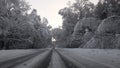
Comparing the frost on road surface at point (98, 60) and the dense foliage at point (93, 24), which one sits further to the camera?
the dense foliage at point (93, 24)

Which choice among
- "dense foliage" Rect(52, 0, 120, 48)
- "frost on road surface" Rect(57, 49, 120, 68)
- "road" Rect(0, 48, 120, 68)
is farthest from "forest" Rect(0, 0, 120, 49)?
"road" Rect(0, 48, 120, 68)

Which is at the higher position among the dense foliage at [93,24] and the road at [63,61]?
the dense foliage at [93,24]

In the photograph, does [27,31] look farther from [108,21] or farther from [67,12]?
[67,12]

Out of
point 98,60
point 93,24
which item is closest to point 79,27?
point 93,24

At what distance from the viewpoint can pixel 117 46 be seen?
643 inches

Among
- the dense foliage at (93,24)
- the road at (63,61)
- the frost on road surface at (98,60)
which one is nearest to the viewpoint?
the road at (63,61)

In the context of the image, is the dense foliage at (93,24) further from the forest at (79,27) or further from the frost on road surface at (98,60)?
the frost on road surface at (98,60)

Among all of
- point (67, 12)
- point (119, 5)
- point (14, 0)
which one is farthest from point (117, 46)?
point (67, 12)

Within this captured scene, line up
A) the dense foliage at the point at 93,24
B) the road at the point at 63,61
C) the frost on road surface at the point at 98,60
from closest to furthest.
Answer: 1. the road at the point at 63,61
2. the frost on road surface at the point at 98,60
3. the dense foliage at the point at 93,24

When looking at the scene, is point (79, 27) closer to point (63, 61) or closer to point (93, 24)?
point (93, 24)

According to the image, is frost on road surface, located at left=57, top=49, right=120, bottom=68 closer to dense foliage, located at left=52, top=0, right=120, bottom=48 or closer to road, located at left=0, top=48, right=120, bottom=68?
road, located at left=0, top=48, right=120, bottom=68

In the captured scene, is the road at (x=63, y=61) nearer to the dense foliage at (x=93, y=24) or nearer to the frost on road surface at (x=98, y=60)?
the frost on road surface at (x=98, y=60)

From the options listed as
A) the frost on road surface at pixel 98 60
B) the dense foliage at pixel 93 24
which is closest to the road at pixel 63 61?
the frost on road surface at pixel 98 60

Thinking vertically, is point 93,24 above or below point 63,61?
above
